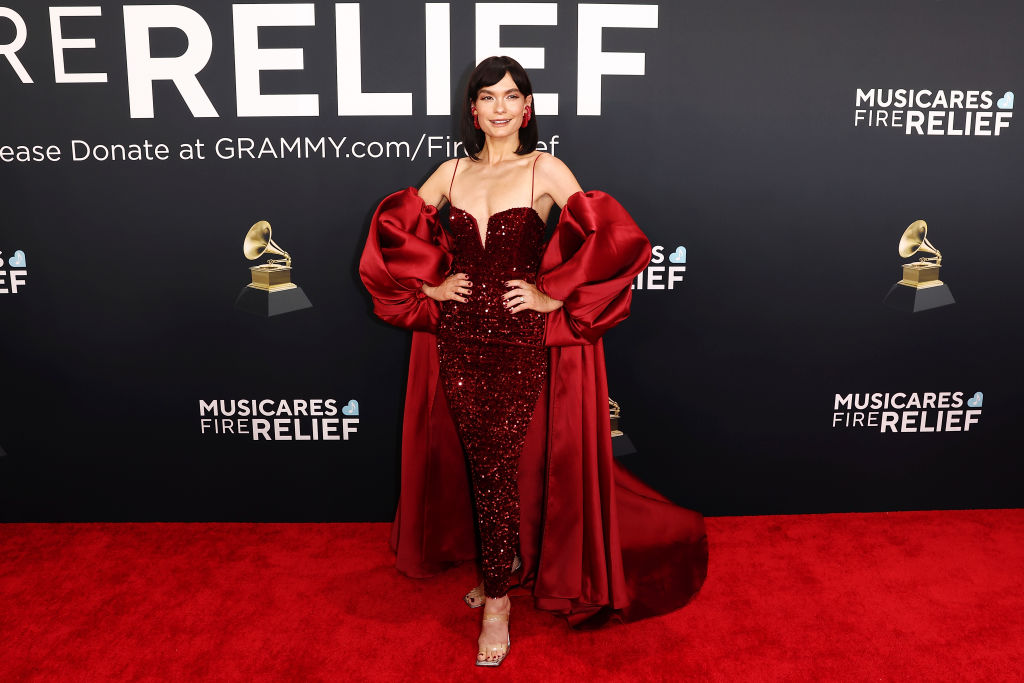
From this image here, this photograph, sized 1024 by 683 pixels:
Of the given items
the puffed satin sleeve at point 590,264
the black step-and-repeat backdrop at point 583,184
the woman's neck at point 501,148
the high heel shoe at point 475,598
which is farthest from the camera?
the black step-and-repeat backdrop at point 583,184

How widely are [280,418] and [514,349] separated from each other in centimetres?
127

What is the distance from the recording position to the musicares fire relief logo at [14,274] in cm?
314

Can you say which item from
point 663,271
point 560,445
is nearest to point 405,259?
point 560,445

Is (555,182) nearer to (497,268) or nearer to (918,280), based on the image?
(497,268)

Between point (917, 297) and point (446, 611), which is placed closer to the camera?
point (446, 611)

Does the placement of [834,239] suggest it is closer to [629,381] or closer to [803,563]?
[629,381]

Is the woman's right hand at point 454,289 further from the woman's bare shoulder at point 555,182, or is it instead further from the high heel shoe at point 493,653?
the high heel shoe at point 493,653

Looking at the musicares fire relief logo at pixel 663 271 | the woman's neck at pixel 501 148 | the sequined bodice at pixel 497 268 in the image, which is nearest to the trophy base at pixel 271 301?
the sequined bodice at pixel 497 268

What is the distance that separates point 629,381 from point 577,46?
1267 mm

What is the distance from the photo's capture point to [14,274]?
124 inches

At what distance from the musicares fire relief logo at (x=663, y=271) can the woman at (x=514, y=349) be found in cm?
64

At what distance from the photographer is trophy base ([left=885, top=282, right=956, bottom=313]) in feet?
10.6

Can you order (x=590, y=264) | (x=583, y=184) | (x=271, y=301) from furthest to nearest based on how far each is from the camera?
(x=271, y=301), (x=583, y=184), (x=590, y=264)

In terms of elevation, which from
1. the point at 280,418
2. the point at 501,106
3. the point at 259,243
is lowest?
the point at 280,418
